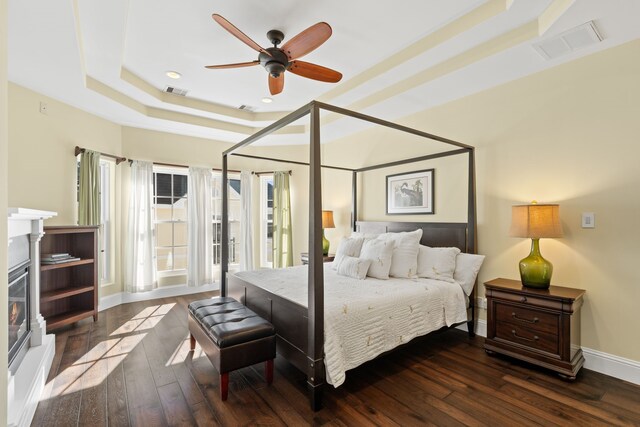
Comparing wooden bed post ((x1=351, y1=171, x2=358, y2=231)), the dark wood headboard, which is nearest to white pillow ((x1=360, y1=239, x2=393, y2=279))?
the dark wood headboard

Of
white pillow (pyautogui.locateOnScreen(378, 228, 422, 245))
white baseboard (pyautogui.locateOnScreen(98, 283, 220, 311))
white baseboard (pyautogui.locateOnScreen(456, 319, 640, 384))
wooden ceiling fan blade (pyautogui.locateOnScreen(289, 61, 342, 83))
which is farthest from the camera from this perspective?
white baseboard (pyautogui.locateOnScreen(98, 283, 220, 311))

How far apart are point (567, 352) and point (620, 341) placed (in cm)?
48

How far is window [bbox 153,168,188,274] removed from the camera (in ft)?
17.1

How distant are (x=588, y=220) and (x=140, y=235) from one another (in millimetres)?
5471

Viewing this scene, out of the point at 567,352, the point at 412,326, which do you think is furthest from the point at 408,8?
the point at 567,352

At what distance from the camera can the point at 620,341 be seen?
2521 mm

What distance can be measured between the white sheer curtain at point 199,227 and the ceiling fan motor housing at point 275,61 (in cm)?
309

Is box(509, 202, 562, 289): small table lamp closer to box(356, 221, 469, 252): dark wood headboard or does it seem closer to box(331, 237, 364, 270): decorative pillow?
box(356, 221, 469, 252): dark wood headboard

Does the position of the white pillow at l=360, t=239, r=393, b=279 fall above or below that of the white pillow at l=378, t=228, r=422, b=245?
below

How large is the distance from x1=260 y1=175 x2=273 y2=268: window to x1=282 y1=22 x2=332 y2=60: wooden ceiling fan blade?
141 inches

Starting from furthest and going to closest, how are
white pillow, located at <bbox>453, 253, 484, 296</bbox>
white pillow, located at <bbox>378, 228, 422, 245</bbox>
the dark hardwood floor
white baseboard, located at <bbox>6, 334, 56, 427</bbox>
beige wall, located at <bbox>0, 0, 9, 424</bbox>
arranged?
white pillow, located at <bbox>378, 228, 422, 245</bbox>, white pillow, located at <bbox>453, 253, 484, 296</bbox>, the dark hardwood floor, white baseboard, located at <bbox>6, 334, 56, 427</bbox>, beige wall, located at <bbox>0, 0, 9, 424</bbox>

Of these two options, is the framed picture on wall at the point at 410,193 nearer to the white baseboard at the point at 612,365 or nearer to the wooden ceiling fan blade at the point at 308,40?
the white baseboard at the point at 612,365

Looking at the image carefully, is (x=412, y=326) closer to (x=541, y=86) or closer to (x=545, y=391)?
(x=545, y=391)

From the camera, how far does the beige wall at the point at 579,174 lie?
2.49 m
